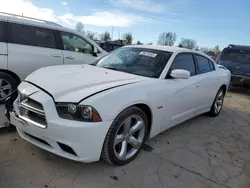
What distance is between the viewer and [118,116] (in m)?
2.61

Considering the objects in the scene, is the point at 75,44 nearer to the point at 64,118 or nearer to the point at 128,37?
the point at 64,118

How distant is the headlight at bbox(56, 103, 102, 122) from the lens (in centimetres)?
238

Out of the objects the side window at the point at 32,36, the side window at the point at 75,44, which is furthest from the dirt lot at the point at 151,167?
the side window at the point at 75,44

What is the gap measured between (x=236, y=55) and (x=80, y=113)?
8.63m

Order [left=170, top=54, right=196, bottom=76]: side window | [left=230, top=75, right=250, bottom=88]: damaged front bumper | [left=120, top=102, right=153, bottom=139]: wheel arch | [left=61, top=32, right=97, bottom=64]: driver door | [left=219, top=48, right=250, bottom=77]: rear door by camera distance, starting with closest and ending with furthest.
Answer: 1. [left=120, top=102, right=153, bottom=139]: wheel arch
2. [left=170, top=54, right=196, bottom=76]: side window
3. [left=61, top=32, right=97, bottom=64]: driver door
4. [left=230, top=75, right=250, bottom=88]: damaged front bumper
5. [left=219, top=48, right=250, bottom=77]: rear door

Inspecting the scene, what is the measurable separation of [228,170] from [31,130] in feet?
8.28

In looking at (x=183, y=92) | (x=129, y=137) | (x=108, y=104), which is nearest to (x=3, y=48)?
(x=108, y=104)

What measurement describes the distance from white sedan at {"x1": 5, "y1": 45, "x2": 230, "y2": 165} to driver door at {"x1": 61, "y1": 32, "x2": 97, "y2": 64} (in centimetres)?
142

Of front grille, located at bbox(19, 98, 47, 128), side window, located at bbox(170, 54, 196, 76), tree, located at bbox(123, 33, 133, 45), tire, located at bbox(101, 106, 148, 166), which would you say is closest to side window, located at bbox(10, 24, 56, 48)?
front grille, located at bbox(19, 98, 47, 128)

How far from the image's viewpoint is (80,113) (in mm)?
2391

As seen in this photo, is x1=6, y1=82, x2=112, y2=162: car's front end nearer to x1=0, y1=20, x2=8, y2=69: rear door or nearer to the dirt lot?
the dirt lot

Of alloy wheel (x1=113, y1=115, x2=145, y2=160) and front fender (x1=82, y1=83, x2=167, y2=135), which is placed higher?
front fender (x1=82, y1=83, x2=167, y2=135)

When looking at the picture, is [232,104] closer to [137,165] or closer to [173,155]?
[173,155]

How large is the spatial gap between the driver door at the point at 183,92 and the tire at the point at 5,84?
284cm
